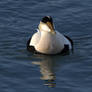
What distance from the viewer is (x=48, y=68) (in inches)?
645

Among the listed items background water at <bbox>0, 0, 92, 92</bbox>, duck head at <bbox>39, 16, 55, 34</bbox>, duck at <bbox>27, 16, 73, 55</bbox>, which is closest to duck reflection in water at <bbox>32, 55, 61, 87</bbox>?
background water at <bbox>0, 0, 92, 92</bbox>

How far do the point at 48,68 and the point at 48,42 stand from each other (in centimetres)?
124

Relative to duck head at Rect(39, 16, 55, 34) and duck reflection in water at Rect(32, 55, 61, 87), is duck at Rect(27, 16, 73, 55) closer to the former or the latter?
duck head at Rect(39, 16, 55, 34)

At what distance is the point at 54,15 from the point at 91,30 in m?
2.25

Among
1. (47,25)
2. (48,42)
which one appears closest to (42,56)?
(48,42)

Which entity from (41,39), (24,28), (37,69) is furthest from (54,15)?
(37,69)

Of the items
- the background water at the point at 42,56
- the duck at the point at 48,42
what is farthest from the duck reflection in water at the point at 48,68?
the duck at the point at 48,42

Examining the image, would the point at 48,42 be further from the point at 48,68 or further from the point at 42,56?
the point at 48,68

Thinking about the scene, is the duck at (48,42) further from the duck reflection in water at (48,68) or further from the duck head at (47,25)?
the duck reflection in water at (48,68)

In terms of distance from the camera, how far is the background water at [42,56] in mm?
14883

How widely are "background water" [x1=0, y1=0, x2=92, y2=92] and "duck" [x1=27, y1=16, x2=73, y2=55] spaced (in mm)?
253

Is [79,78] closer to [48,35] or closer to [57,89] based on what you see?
[57,89]

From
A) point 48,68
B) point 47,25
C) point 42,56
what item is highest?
point 47,25

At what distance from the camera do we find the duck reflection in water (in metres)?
15.2
